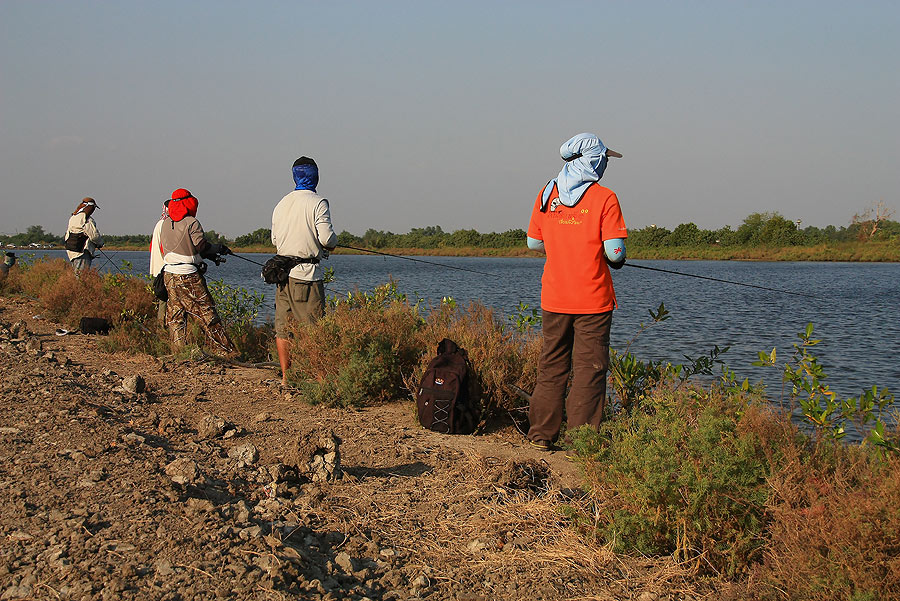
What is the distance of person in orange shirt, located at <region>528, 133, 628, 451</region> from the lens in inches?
203

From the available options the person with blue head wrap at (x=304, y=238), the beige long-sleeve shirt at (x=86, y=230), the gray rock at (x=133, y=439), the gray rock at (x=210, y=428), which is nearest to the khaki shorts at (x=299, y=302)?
the person with blue head wrap at (x=304, y=238)

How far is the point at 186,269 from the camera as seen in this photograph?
8523 millimetres

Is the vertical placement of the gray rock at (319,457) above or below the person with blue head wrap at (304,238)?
below

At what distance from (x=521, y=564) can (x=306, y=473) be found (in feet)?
5.10

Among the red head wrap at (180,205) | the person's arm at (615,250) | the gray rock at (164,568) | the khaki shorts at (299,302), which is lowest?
the gray rock at (164,568)

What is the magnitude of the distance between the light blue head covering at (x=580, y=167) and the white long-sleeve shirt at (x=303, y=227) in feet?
8.76

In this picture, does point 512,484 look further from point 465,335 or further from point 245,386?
point 245,386

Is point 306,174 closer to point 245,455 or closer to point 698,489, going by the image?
point 245,455

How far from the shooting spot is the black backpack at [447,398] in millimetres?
5941

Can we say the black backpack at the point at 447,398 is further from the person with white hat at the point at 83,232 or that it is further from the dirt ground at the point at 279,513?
the person with white hat at the point at 83,232

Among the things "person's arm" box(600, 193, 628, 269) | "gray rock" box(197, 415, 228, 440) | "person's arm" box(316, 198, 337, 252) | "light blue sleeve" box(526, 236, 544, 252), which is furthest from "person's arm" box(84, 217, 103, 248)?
"person's arm" box(600, 193, 628, 269)

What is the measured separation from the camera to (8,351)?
332 inches

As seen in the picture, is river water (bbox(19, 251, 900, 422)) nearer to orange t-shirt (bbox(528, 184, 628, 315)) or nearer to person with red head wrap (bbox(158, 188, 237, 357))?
person with red head wrap (bbox(158, 188, 237, 357))

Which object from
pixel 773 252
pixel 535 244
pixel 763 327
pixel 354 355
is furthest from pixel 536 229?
pixel 773 252
